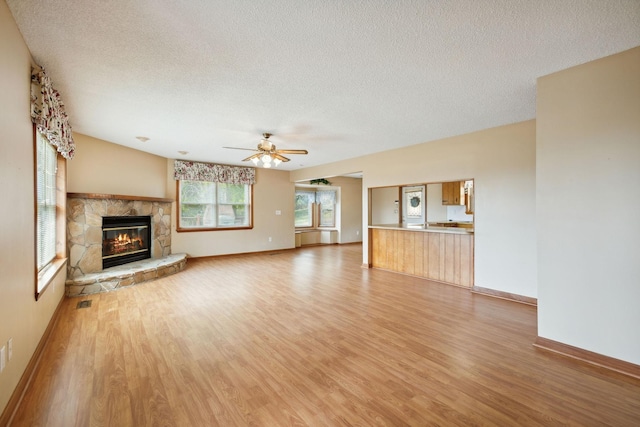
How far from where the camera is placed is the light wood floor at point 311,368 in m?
1.63

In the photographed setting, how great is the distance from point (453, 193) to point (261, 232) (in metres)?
5.44

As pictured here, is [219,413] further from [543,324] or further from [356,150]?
[356,150]

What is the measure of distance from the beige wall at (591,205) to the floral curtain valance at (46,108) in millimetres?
4374

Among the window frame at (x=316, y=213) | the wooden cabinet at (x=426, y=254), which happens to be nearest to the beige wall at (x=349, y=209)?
the window frame at (x=316, y=213)

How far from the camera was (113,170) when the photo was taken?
485cm

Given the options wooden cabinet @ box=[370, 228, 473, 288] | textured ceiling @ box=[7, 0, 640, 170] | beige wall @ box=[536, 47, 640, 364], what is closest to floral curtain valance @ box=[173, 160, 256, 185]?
textured ceiling @ box=[7, 0, 640, 170]

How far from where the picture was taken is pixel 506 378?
1.96 metres

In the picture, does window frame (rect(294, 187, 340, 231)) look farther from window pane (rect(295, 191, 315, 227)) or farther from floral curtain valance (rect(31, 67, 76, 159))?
floral curtain valance (rect(31, 67, 76, 159))

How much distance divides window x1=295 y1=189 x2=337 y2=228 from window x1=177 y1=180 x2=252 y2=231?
2597 mm

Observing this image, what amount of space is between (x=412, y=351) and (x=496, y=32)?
257cm

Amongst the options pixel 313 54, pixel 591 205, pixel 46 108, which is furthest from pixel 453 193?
pixel 46 108

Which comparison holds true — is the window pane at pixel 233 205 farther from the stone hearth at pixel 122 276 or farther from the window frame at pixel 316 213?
the window frame at pixel 316 213

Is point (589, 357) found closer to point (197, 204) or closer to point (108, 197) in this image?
point (108, 197)

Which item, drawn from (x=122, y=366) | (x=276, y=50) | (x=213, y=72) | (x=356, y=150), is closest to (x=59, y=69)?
(x=213, y=72)
